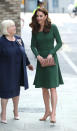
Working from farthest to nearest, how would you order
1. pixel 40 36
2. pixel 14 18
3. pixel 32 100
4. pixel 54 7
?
pixel 54 7
pixel 14 18
pixel 32 100
pixel 40 36

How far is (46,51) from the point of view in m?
7.55

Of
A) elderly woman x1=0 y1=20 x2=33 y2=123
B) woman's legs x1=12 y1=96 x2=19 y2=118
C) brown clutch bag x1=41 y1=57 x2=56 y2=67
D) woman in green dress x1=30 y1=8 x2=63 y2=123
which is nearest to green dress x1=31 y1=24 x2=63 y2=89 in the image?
woman in green dress x1=30 y1=8 x2=63 y2=123

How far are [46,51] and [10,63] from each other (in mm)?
567

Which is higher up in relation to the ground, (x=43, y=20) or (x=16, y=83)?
(x=43, y=20)

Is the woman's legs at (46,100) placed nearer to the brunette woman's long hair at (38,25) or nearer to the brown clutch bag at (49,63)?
the brown clutch bag at (49,63)

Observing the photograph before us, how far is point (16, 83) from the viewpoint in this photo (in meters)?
7.70

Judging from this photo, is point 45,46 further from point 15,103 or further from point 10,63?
point 15,103

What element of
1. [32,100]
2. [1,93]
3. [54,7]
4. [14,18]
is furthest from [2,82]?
[54,7]

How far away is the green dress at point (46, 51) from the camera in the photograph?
7531 millimetres

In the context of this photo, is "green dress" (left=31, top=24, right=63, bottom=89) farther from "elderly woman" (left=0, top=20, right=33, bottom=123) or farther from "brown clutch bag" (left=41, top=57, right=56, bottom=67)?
"elderly woman" (left=0, top=20, right=33, bottom=123)

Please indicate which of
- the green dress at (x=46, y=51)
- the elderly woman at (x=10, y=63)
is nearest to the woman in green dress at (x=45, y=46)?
the green dress at (x=46, y=51)

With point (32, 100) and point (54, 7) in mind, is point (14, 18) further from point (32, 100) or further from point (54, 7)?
point (54, 7)

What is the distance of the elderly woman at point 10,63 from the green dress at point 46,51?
0.70ft

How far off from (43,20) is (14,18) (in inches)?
305
